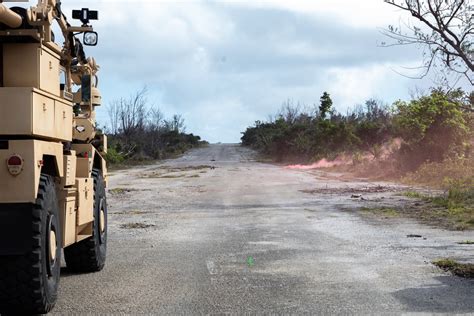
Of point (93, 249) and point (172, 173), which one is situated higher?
point (172, 173)

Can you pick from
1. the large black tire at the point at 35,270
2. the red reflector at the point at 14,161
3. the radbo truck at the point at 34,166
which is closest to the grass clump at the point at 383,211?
the radbo truck at the point at 34,166

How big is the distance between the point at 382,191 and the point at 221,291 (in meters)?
17.1

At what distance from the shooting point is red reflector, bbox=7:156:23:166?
5.25 meters

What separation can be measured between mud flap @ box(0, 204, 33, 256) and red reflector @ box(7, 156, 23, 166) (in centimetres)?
37

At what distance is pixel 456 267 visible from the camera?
8.28 meters

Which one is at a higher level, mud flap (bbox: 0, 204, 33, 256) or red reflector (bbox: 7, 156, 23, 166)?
red reflector (bbox: 7, 156, 23, 166)

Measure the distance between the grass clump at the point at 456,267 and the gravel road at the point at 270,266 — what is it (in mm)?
173

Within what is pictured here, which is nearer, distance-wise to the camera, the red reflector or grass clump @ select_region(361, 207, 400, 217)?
the red reflector

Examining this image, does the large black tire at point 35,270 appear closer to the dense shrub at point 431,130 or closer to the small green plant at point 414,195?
the small green plant at point 414,195

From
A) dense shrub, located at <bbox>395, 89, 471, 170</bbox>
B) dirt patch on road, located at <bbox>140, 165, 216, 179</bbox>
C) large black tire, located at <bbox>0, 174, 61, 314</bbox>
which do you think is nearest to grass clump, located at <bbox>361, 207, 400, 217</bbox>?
large black tire, located at <bbox>0, 174, 61, 314</bbox>

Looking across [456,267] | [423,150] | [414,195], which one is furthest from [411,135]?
[456,267]

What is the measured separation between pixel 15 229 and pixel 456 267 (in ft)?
18.7

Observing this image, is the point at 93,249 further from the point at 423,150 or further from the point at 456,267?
the point at 423,150

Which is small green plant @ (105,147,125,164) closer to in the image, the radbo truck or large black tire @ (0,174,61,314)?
the radbo truck
